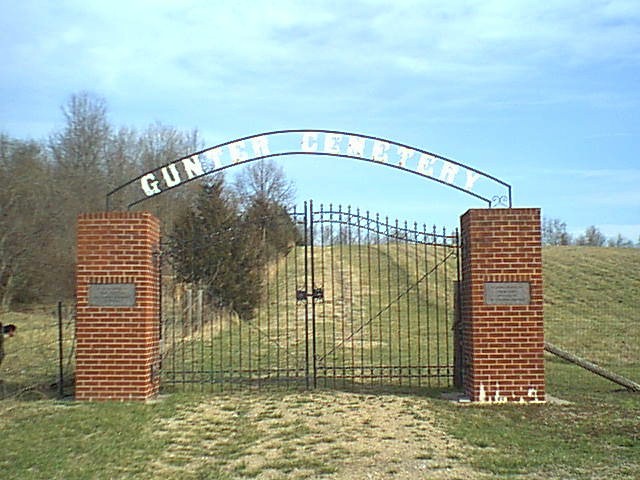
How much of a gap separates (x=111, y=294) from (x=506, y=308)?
4.79 meters

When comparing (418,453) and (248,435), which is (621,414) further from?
(248,435)

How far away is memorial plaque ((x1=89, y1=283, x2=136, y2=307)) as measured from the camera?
941 centimetres

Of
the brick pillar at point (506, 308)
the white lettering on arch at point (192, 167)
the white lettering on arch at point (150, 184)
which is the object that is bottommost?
the brick pillar at point (506, 308)

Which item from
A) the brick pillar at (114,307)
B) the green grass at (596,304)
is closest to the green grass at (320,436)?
the brick pillar at (114,307)

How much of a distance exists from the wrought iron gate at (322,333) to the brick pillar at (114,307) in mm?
862

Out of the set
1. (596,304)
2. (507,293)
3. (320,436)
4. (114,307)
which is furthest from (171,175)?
(596,304)

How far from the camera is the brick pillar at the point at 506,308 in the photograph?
365 inches

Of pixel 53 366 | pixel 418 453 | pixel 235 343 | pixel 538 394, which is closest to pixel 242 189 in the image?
pixel 235 343

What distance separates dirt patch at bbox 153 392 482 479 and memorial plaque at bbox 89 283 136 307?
1538mm

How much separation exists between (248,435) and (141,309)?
2.50 meters

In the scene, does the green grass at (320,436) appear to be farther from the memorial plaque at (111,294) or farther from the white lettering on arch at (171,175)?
the white lettering on arch at (171,175)

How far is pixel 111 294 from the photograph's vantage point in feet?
30.9

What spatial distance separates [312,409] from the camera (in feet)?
29.1

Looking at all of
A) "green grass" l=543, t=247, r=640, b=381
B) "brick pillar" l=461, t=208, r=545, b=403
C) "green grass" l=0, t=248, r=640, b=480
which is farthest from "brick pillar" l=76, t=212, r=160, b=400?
"green grass" l=543, t=247, r=640, b=381
